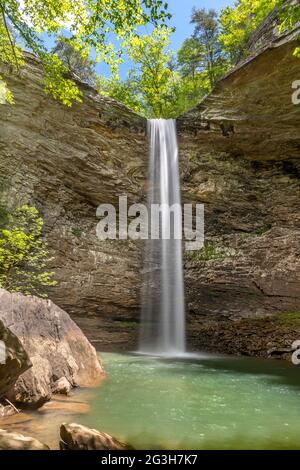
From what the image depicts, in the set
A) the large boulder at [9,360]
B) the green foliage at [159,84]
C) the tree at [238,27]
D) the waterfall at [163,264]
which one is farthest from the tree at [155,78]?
the large boulder at [9,360]

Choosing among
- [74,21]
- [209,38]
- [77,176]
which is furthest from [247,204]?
[209,38]

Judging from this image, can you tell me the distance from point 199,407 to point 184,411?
15.9 inches

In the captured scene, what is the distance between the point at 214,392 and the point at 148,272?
9215 mm

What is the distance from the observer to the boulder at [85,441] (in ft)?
12.1

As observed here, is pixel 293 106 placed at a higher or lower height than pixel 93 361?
higher

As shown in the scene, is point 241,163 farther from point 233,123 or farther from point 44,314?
point 44,314

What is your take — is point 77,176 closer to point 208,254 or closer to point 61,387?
point 208,254

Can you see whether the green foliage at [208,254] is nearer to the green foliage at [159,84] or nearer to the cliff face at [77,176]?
the cliff face at [77,176]

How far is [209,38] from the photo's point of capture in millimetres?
24828

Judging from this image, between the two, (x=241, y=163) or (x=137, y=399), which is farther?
(x=241, y=163)

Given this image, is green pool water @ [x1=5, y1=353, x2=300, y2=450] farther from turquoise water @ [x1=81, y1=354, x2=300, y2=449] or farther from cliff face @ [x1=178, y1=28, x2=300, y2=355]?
cliff face @ [x1=178, y1=28, x2=300, y2=355]

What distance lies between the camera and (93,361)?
834 cm

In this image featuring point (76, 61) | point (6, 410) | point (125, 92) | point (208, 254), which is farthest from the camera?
point (76, 61)
